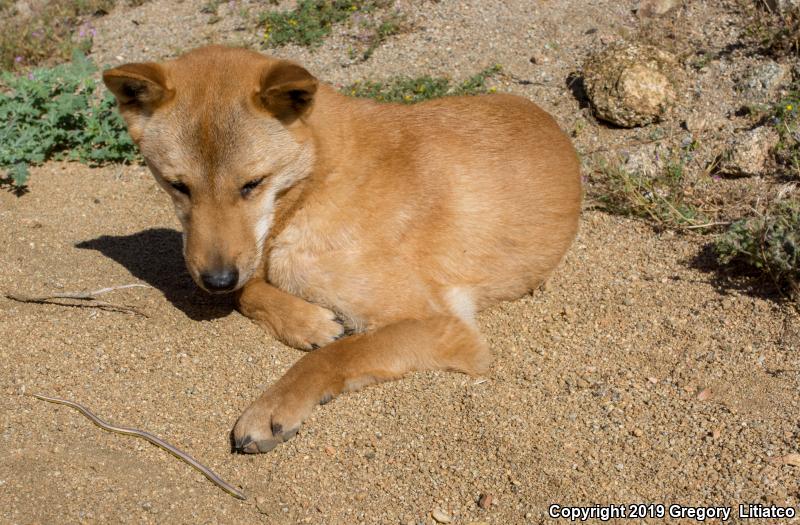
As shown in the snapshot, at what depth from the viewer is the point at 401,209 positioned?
4.56 meters

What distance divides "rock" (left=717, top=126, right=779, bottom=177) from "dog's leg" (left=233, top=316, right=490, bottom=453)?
2871 millimetres

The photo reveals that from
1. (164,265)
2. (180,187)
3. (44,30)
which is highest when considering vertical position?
(180,187)

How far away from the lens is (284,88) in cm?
390

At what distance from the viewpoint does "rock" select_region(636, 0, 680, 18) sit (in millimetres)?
7547

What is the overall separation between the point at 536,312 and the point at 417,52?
13.3ft

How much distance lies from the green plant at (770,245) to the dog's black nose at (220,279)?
3094 millimetres

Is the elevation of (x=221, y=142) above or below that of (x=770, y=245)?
above

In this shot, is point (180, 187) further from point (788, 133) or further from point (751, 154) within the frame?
point (788, 133)

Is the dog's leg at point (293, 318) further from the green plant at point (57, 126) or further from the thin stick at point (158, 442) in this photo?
the green plant at point (57, 126)

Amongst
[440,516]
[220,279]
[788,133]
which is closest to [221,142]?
[220,279]

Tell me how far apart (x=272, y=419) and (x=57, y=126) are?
186 inches

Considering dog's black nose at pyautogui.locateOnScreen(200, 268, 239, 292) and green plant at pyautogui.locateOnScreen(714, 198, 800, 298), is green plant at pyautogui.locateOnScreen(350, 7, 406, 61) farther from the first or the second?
dog's black nose at pyautogui.locateOnScreen(200, 268, 239, 292)

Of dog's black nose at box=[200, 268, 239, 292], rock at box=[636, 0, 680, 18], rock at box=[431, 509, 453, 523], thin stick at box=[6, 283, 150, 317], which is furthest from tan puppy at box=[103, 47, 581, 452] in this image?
rock at box=[636, 0, 680, 18]

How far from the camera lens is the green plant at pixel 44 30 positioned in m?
9.45
